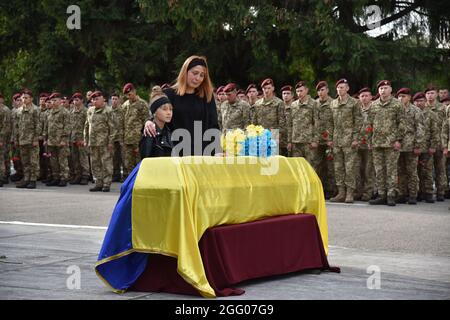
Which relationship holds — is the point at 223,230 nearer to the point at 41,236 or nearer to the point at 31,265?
the point at 31,265

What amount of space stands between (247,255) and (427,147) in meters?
10.1

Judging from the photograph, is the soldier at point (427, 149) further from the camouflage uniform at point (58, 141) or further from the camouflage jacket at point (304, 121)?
the camouflage uniform at point (58, 141)

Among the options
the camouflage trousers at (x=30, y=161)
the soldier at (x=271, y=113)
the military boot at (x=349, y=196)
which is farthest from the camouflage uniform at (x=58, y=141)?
the military boot at (x=349, y=196)

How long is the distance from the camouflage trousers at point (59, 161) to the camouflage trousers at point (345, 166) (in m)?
7.06

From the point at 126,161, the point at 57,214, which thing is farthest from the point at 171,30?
the point at 57,214

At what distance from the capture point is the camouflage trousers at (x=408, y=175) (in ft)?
54.1

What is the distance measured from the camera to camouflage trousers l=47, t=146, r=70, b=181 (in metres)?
20.7

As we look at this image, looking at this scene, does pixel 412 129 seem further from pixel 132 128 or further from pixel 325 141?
pixel 132 128

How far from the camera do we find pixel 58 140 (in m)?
20.7

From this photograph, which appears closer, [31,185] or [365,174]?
[365,174]

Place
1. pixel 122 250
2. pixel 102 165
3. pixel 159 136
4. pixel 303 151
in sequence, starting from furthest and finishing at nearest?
pixel 102 165
pixel 303 151
pixel 159 136
pixel 122 250

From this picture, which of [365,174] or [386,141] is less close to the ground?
[386,141]

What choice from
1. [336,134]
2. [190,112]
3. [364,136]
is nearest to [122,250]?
[190,112]

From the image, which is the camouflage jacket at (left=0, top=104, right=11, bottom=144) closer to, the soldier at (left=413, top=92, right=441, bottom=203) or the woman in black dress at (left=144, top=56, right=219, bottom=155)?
the soldier at (left=413, top=92, right=441, bottom=203)
